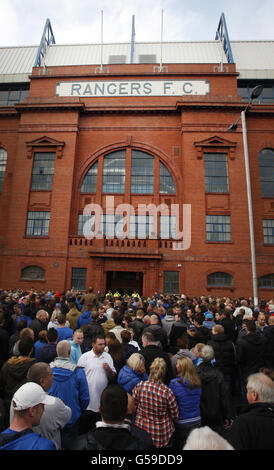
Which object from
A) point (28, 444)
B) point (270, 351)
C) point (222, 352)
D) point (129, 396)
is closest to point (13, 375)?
point (129, 396)

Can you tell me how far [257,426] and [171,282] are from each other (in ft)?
67.8

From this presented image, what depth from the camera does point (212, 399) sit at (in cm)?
411

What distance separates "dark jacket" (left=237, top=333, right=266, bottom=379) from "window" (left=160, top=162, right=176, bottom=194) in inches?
821

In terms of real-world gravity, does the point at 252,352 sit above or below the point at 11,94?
below

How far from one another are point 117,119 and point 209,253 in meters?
15.0

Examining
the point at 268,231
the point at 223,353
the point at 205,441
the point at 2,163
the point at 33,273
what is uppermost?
the point at 2,163

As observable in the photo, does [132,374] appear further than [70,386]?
Yes

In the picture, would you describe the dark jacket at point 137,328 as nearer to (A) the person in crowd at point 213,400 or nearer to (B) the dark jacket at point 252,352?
(B) the dark jacket at point 252,352

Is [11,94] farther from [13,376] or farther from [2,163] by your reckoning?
[13,376]

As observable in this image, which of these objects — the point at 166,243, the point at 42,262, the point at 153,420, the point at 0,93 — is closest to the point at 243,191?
A: the point at 166,243

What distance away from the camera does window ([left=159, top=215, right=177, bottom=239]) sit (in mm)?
24812

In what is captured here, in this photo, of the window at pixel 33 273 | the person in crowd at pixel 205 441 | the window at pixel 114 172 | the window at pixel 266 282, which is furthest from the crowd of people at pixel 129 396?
the window at pixel 114 172

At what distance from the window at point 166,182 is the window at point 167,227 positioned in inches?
98.4

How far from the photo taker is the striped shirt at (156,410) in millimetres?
3477
